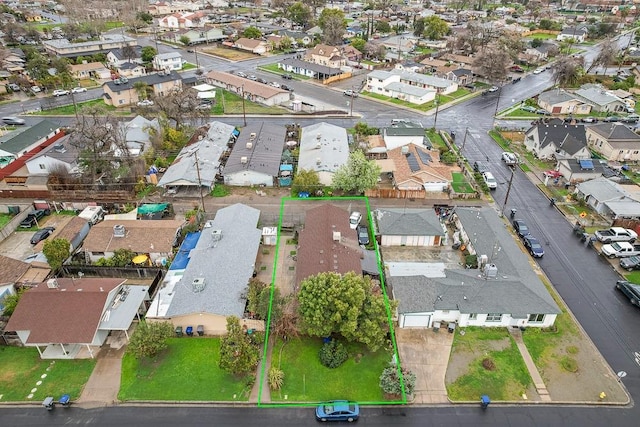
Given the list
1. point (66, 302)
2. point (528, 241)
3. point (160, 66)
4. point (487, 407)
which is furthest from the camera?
point (160, 66)

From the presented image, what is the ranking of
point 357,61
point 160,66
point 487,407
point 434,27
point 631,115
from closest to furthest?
point 487,407 < point 631,115 < point 160,66 < point 357,61 < point 434,27

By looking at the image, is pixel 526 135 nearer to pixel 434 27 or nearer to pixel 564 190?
pixel 564 190

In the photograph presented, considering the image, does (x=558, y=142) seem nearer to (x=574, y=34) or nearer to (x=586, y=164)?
(x=586, y=164)

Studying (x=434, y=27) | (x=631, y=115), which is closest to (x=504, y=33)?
(x=434, y=27)

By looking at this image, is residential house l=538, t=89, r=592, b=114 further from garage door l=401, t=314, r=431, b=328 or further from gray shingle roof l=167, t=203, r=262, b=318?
garage door l=401, t=314, r=431, b=328

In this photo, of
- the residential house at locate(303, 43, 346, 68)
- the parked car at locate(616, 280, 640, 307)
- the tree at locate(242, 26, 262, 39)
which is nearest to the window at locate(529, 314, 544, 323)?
the parked car at locate(616, 280, 640, 307)

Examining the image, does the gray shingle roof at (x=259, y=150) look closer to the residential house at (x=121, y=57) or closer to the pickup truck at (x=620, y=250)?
the pickup truck at (x=620, y=250)

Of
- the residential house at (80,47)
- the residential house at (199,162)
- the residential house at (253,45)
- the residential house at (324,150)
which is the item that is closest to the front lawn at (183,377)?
the residential house at (199,162)
